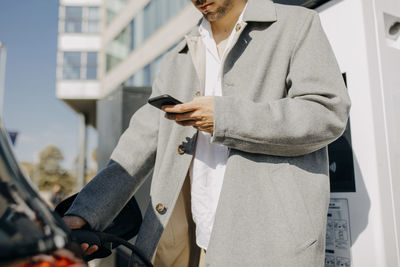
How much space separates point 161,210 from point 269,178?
1.60ft

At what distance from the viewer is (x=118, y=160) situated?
1.75 metres

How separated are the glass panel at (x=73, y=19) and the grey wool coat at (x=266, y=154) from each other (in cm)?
3161

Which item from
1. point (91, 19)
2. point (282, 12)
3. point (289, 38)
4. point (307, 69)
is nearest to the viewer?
point (307, 69)

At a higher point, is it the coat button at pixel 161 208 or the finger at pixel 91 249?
the coat button at pixel 161 208

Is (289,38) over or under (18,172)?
over

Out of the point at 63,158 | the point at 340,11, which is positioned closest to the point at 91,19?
the point at 340,11

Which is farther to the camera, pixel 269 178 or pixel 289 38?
pixel 289 38

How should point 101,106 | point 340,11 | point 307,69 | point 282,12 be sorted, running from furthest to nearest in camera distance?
point 101,106, point 340,11, point 282,12, point 307,69

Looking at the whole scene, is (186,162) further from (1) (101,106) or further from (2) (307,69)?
(1) (101,106)

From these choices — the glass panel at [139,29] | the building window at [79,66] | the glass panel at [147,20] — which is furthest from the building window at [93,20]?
the glass panel at [147,20]

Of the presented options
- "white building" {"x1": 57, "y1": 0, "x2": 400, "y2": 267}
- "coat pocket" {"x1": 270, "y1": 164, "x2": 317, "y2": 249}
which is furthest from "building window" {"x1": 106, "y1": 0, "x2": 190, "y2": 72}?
"coat pocket" {"x1": 270, "y1": 164, "x2": 317, "y2": 249}

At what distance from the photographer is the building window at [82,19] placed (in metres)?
30.4

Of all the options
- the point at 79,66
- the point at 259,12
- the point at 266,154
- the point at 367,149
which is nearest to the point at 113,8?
the point at 79,66

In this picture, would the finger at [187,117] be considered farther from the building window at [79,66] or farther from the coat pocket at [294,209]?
the building window at [79,66]
